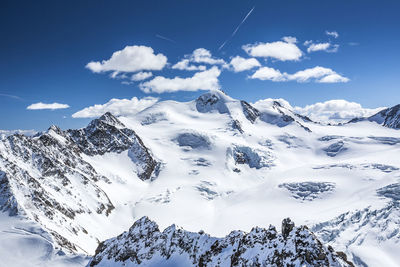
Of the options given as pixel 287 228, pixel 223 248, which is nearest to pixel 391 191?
pixel 223 248

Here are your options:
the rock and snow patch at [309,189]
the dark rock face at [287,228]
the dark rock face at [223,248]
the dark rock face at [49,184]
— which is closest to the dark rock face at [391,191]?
the rock and snow patch at [309,189]

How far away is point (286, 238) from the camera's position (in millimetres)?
41531

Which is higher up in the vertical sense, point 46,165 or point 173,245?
point 46,165

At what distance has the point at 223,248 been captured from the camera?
5181 centimetres

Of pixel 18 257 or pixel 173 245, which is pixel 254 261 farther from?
pixel 18 257

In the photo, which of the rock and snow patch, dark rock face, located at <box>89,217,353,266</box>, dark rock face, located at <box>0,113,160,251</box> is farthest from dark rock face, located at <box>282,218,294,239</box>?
the rock and snow patch

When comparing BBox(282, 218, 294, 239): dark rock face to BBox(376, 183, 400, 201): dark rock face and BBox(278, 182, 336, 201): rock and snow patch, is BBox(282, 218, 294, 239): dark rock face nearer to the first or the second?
BBox(376, 183, 400, 201): dark rock face

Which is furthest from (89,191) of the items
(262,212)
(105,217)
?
(262,212)

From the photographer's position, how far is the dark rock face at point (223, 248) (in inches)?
1475

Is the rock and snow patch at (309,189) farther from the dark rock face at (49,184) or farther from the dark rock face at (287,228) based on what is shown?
the dark rock face at (287,228)

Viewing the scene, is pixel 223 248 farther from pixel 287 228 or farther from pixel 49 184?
pixel 49 184

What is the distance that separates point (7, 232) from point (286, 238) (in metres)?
85.6

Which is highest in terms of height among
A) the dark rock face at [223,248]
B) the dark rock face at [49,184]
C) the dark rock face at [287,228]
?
the dark rock face at [49,184]

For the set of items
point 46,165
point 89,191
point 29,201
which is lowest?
point 29,201
